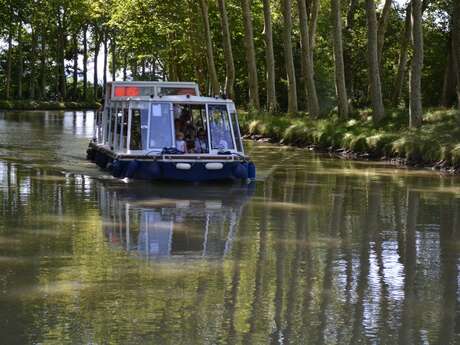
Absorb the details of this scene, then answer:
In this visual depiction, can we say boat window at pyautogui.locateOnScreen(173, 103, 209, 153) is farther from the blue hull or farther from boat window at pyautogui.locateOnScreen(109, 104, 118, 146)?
boat window at pyautogui.locateOnScreen(109, 104, 118, 146)

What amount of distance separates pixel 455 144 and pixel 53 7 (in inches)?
2814

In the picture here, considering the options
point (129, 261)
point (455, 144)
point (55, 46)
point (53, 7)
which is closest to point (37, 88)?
point (55, 46)

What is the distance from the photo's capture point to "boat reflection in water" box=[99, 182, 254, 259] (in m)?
13.7

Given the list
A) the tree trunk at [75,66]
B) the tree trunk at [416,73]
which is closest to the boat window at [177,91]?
the tree trunk at [416,73]

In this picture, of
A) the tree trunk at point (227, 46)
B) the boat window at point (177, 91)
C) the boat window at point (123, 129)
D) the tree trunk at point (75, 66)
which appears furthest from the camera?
the tree trunk at point (75, 66)

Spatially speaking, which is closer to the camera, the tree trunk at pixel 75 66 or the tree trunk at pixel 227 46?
the tree trunk at pixel 227 46

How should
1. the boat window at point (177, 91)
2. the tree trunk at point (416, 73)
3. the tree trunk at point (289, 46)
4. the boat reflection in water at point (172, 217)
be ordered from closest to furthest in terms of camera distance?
the boat reflection in water at point (172, 217)
the boat window at point (177, 91)
the tree trunk at point (416, 73)
the tree trunk at point (289, 46)

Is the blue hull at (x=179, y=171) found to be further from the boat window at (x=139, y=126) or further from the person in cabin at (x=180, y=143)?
the person in cabin at (x=180, y=143)

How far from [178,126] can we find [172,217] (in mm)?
7223

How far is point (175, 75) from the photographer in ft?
241

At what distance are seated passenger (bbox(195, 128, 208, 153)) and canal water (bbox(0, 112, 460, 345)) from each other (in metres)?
1.63

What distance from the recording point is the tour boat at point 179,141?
878 inches

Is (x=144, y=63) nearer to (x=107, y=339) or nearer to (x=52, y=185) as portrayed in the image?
(x=52, y=185)

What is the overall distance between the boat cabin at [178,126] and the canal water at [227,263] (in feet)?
4.28
